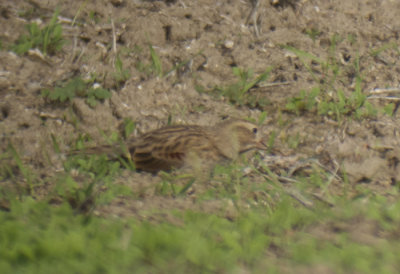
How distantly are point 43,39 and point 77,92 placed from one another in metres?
0.89

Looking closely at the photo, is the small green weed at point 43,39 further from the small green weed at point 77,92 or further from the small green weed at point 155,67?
the small green weed at point 155,67

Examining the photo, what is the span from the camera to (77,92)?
817cm

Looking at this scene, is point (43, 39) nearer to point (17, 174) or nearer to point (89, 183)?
point (17, 174)

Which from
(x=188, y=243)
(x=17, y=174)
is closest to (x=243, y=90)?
(x=17, y=174)

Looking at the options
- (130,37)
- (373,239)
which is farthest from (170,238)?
(130,37)

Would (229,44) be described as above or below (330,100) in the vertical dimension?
above

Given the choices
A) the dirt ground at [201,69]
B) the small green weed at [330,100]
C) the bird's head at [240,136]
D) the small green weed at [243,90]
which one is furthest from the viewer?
the small green weed at [243,90]

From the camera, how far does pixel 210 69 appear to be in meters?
8.70

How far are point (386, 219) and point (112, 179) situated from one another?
239cm

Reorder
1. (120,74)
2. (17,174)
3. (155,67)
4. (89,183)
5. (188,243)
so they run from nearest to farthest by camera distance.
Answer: (188,243), (89,183), (17,174), (120,74), (155,67)

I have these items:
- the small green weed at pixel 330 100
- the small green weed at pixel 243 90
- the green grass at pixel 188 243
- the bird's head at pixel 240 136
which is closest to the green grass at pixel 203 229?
the green grass at pixel 188 243

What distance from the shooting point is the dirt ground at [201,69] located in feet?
25.3

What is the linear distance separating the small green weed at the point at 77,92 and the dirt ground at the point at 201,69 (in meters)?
0.08

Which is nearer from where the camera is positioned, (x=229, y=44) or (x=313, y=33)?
(x=229, y=44)
